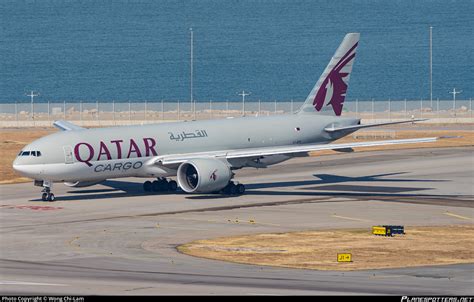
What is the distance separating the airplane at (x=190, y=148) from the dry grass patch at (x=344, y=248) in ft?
55.1

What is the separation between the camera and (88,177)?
220 ft

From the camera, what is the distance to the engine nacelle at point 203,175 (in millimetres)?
67688

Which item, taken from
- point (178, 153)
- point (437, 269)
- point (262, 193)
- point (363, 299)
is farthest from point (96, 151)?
point (363, 299)

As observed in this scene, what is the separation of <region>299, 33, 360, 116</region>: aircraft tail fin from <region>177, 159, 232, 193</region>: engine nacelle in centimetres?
1244

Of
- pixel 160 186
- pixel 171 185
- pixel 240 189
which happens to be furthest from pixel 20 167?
pixel 240 189

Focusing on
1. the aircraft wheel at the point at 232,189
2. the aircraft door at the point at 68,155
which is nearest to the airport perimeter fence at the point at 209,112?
the aircraft wheel at the point at 232,189

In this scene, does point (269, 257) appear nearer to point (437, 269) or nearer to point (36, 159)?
point (437, 269)

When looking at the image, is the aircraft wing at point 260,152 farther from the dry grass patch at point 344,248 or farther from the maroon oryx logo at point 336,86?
the dry grass patch at point 344,248

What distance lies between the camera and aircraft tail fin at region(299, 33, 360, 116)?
261 feet

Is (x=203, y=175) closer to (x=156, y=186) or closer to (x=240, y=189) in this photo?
(x=240, y=189)

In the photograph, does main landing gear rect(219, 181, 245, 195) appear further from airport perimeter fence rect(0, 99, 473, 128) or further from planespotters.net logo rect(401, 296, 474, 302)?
airport perimeter fence rect(0, 99, 473, 128)

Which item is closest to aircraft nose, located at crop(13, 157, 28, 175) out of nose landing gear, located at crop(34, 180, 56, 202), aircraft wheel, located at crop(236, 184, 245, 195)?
nose landing gear, located at crop(34, 180, 56, 202)

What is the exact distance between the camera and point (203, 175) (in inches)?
2660

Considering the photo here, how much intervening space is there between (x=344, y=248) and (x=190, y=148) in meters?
25.5
